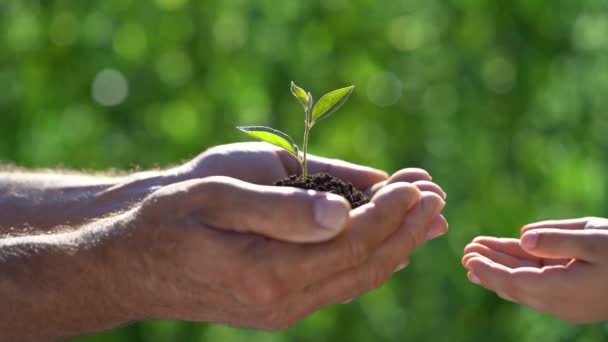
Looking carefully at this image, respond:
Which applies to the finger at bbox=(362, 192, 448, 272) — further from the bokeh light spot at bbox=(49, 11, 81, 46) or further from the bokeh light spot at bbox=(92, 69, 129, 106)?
the bokeh light spot at bbox=(49, 11, 81, 46)

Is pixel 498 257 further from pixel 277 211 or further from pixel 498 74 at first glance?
pixel 498 74

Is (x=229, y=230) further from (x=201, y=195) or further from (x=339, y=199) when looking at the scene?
(x=339, y=199)

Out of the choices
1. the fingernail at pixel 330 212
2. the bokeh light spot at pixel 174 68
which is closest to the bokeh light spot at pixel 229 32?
the bokeh light spot at pixel 174 68

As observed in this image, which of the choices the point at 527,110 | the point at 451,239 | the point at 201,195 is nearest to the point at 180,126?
the point at 451,239

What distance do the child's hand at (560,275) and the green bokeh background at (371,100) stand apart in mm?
1374

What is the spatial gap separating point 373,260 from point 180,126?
215cm

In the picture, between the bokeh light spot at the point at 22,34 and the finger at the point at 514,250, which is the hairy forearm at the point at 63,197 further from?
the bokeh light spot at the point at 22,34

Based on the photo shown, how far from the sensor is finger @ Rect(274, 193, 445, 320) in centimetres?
176

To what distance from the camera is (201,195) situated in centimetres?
168

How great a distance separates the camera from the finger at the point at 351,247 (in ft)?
5.51

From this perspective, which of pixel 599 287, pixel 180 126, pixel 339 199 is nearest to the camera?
pixel 339 199

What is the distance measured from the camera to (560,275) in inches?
77.8

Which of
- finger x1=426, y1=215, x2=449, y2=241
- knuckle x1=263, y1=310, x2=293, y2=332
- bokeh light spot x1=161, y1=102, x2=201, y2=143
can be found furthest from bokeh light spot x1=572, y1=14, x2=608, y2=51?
knuckle x1=263, y1=310, x2=293, y2=332

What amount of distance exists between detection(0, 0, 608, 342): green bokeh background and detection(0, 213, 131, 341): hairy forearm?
65.4 inches
